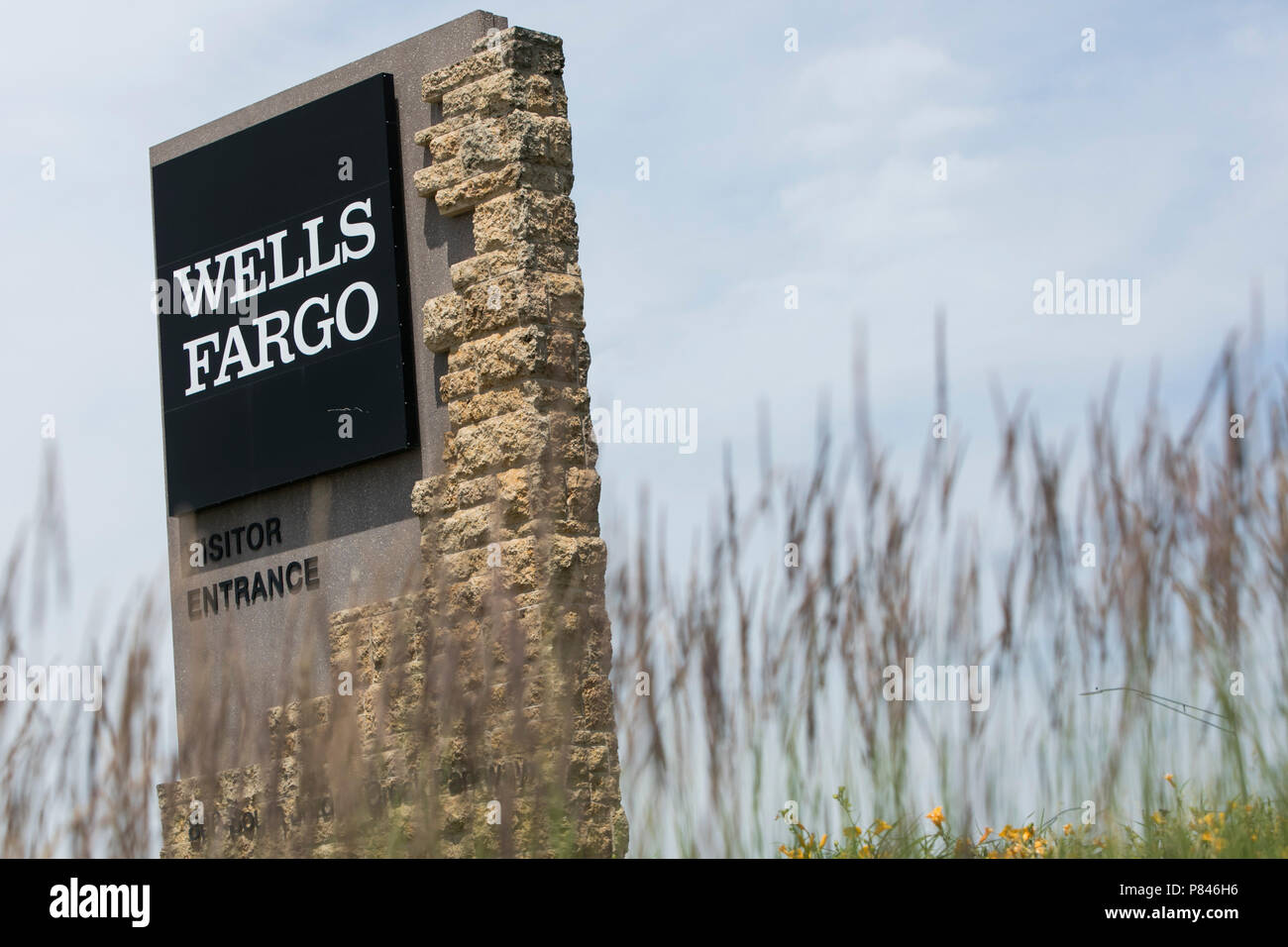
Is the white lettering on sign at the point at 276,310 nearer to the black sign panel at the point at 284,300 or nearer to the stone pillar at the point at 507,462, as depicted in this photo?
the black sign panel at the point at 284,300

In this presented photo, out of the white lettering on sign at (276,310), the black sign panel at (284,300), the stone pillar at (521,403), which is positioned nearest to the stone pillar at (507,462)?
the stone pillar at (521,403)

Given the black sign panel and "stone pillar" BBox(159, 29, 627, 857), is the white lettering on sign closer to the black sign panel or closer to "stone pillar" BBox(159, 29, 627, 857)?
the black sign panel

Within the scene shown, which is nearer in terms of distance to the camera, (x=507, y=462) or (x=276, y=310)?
(x=507, y=462)

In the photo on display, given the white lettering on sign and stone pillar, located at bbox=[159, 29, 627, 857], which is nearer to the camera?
stone pillar, located at bbox=[159, 29, 627, 857]

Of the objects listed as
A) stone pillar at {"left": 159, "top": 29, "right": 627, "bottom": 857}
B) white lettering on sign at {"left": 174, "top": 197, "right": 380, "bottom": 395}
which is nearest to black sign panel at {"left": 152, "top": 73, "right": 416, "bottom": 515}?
white lettering on sign at {"left": 174, "top": 197, "right": 380, "bottom": 395}

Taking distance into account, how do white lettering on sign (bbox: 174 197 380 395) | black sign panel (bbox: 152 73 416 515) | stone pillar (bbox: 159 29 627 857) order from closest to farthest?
stone pillar (bbox: 159 29 627 857), black sign panel (bbox: 152 73 416 515), white lettering on sign (bbox: 174 197 380 395)

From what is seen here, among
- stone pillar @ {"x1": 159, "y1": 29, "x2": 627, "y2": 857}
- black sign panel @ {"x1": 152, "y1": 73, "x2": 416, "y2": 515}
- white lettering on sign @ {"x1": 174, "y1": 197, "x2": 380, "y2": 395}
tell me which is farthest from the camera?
white lettering on sign @ {"x1": 174, "y1": 197, "x2": 380, "y2": 395}

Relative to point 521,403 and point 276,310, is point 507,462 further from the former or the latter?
point 276,310

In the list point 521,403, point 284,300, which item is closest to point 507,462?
point 521,403

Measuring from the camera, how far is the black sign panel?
8.54m

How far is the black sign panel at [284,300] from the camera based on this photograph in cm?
854

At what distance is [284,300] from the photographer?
9023mm

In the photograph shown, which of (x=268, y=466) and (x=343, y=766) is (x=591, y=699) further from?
(x=343, y=766)
